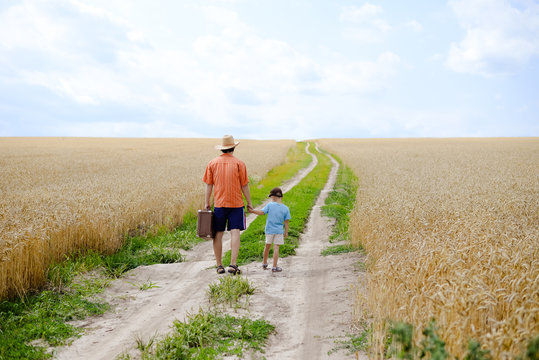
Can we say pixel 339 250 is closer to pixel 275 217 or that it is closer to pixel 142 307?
pixel 275 217

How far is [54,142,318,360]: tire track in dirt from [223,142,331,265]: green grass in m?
0.97

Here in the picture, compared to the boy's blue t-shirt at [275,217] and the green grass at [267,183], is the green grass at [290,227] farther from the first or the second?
the boy's blue t-shirt at [275,217]

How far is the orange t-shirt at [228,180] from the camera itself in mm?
7953

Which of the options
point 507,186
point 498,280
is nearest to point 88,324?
point 498,280

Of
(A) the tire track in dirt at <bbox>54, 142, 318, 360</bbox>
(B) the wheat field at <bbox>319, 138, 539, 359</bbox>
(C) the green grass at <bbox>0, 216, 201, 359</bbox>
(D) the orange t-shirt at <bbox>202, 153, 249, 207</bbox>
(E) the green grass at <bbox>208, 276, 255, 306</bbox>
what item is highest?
(D) the orange t-shirt at <bbox>202, 153, 249, 207</bbox>

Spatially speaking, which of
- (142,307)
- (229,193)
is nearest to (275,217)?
(229,193)

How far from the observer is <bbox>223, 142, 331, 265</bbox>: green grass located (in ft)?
Result: 31.8

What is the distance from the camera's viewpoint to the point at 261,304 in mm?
6578

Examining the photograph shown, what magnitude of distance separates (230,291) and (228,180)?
2306mm

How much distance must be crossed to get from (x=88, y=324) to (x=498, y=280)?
5.94m

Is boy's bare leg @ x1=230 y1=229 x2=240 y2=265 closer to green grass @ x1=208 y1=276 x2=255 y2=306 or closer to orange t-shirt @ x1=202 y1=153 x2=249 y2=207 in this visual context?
orange t-shirt @ x1=202 y1=153 x2=249 y2=207

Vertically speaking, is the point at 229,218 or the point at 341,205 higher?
the point at 229,218

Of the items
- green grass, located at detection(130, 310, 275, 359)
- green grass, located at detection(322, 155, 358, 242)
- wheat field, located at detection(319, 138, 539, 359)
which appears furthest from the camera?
green grass, located at detection(322, 155, 358, 242)

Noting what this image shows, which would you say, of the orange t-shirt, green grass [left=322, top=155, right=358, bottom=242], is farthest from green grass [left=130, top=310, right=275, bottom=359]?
green grass [left=322, top=155, right=358, bottom=242]
